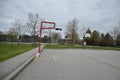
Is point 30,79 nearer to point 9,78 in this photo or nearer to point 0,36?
point 9,78

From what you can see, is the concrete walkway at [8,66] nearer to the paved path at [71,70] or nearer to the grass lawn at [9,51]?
the paved path at [71,70]

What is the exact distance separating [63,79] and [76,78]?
0.65 meters

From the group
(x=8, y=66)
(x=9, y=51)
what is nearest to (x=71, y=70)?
(x=8, y=66)

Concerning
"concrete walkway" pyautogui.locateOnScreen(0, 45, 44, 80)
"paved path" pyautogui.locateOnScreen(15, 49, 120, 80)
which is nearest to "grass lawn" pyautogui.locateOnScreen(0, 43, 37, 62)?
"concrete walkway" pyautogui.locateOnScreen(0, 45, 44, 80)

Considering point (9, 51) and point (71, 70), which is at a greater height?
point (9, 51)

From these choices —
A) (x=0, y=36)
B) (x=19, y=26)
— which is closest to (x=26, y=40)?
(x=0, y=36)

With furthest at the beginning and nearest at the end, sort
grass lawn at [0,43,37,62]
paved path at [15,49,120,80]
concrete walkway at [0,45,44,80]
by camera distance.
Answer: grass lawn at [0,43,37,62] < paved path at [15,49,120,80] < concrete walkway at [0,45,44,80]

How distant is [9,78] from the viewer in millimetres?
6227

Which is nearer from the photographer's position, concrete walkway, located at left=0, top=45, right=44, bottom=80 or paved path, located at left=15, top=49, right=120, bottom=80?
concrete walkway, located at left=0, top=45, right=44, bottom=80

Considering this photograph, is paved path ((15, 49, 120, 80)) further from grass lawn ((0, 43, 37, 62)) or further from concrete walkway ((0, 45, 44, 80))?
grass lawn ((0, 43, 37, 62))

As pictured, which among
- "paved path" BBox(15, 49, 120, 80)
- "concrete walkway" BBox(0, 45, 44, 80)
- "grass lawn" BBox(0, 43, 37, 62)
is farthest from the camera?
"grass lawn" BBox(0, 43, 37, 62)

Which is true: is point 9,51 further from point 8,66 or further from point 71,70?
point 71,70

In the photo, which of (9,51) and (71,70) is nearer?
(71,70)

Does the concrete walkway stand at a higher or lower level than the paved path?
higher
